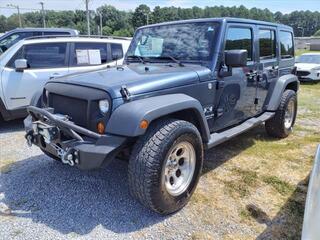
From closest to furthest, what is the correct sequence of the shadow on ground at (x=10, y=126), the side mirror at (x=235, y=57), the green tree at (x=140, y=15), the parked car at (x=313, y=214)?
the parked car at (x=313, y=214) → the side mirror at (x=235, y=57) → the shadow on ground at (x=10, y=126) → the green tree at (x=140, y=15)

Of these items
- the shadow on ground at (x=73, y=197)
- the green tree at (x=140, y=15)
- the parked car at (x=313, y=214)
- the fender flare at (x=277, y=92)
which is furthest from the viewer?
the green tree at (x=140, y=15)

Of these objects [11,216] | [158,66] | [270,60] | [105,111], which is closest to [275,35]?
[270,60]

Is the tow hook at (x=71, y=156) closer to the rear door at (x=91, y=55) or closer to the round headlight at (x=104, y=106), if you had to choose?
the round headlight at (x=104, y=106)

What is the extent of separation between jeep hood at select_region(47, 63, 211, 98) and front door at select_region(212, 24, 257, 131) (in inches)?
19.0

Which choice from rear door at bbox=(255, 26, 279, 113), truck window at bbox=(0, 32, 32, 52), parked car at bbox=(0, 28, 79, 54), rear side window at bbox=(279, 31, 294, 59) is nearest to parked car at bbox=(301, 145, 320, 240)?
rear door at bbox=(255, 26, 279, 113)

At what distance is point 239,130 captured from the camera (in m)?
4.36

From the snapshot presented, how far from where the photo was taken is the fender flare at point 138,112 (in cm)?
275

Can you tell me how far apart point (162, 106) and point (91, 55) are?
4.42 meters

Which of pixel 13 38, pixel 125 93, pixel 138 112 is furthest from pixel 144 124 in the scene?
pixel 13 38

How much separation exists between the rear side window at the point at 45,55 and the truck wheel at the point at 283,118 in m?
4.14

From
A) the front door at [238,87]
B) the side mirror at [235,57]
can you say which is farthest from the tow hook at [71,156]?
the side mirror at [235,57]

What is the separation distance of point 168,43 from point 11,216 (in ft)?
8.85

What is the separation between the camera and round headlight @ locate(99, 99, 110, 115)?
2.94m

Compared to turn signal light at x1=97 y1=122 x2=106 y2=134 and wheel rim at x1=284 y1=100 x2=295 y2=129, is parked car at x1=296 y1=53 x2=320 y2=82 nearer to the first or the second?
wheel rim at x1=284 y1=100 x2=295 y2=129
